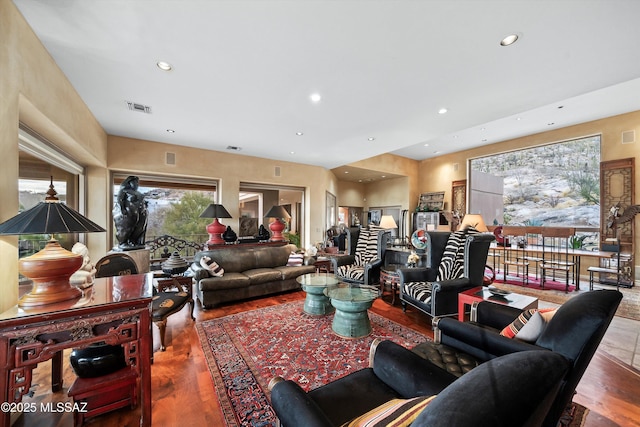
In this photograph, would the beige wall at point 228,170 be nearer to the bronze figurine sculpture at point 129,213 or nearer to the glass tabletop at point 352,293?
the bronze figurine sculpture at point 129,213

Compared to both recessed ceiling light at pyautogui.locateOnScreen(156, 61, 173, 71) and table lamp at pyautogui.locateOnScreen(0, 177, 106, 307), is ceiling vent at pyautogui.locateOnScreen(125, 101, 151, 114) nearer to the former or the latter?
recessed ceiling light at pyautogui.locateOnScreen(156, 61, 173, 71)

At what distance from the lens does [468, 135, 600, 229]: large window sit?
20.1 ft

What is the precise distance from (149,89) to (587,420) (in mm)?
4991

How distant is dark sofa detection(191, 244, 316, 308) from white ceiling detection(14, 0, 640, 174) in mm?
2239

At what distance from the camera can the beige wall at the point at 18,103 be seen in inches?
64.8

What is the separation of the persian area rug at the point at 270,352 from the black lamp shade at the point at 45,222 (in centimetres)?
154

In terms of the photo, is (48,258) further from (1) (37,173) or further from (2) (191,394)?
(1) (37,173)

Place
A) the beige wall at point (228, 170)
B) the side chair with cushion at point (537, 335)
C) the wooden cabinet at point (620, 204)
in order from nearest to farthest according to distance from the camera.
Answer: the side chair with cushion at point (537, 335) → the beige wall at point (228, 170) → the wooden cabinet at point (620, 204)

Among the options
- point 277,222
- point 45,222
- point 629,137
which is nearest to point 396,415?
point 45,222

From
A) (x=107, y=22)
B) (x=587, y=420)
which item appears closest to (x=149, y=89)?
(x=107, y=22)

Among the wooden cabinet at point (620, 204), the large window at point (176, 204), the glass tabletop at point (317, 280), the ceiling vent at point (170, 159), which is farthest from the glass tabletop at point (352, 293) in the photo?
the wooden cabinet at point (620, 204)

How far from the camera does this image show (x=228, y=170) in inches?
232

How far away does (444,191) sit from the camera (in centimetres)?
875

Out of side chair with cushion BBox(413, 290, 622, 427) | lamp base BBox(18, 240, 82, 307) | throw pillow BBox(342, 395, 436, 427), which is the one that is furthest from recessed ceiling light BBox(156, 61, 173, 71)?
side chair with cushion BBox(413, 290, 622, 427)
